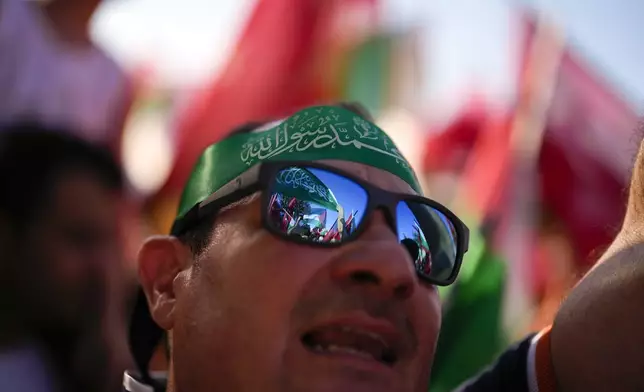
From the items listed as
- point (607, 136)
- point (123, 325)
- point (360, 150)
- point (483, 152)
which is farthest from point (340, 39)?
point (360, 150)

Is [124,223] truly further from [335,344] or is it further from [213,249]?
[335,344]

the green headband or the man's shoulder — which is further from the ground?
the green headband

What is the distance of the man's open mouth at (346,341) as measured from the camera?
1425 millimetres

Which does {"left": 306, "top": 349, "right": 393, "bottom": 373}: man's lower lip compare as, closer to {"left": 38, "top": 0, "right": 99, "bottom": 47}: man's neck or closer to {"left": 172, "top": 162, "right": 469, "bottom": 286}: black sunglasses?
{"left": 172, "top": 162, "right": 469, "bottom": 286}: black sunglasses

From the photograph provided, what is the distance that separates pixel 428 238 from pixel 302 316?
373mm

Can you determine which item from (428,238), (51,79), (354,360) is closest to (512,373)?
(428,238)

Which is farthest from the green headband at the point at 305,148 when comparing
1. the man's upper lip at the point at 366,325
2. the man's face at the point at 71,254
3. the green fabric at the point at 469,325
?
the green fabric at the point at 469,325

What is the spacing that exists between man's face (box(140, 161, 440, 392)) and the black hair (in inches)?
49.6

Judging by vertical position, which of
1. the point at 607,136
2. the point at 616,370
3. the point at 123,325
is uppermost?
the point at 616,370

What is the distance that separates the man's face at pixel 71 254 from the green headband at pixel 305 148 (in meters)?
0.95

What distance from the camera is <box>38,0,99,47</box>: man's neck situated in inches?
131

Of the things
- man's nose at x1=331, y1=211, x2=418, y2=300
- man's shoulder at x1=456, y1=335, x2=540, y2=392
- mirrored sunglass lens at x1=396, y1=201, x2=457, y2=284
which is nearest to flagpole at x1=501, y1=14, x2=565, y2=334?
man's shoulder at x1=456, y1=335, x2=540, y2=392

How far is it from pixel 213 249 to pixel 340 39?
13.7 ft

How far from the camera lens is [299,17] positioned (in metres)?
4.93
